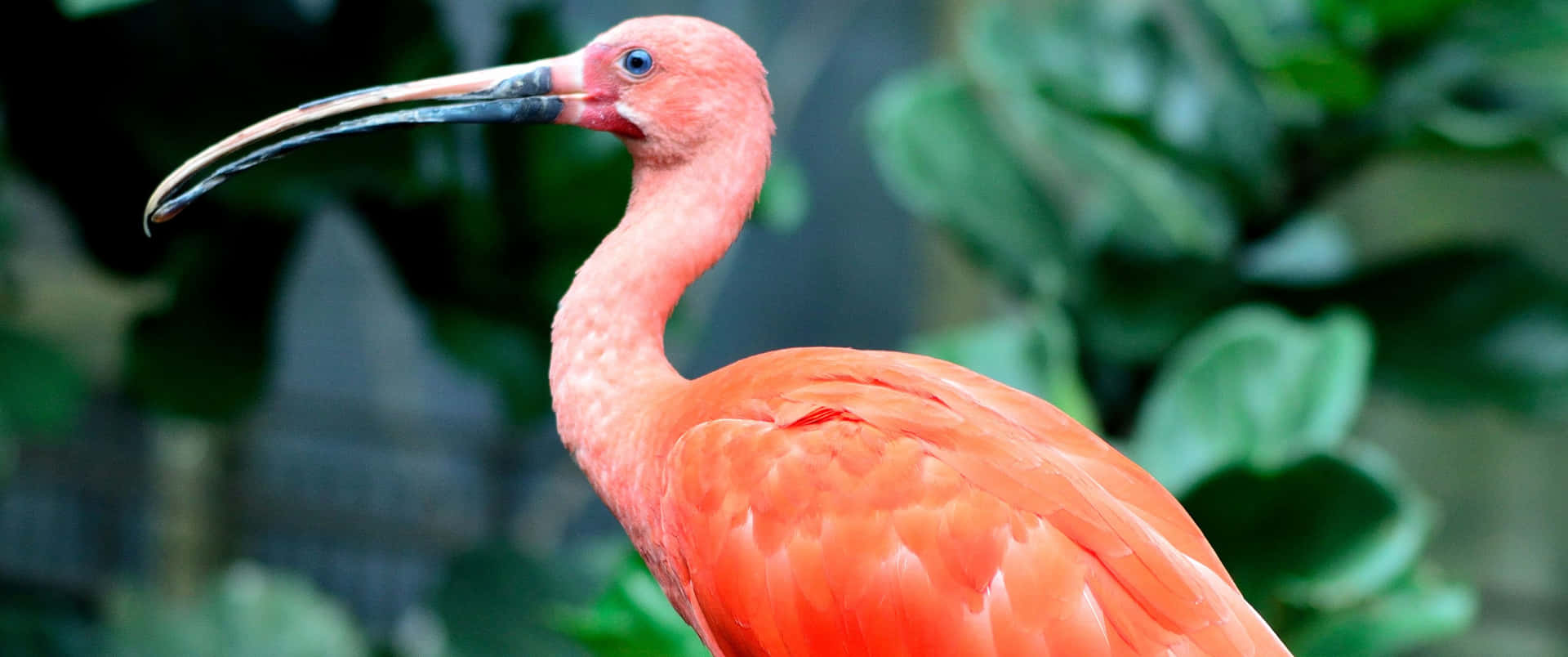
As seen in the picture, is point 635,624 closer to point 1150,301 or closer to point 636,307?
point 636,307

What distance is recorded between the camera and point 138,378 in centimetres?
267

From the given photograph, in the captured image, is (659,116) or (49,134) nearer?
(659,116)

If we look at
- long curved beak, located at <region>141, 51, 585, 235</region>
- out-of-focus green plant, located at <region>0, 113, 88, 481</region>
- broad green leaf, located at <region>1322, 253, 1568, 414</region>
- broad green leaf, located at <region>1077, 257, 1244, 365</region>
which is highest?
out-of-focus green plant, located at <region>0, 113, 88, 481</region>

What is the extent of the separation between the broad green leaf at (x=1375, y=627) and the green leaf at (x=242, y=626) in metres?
1.83

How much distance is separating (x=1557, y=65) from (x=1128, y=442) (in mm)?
1183

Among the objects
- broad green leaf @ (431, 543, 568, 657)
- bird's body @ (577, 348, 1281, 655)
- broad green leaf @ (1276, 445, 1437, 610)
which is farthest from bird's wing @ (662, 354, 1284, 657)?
broad green leaf @ (431, 543, 568, 657)

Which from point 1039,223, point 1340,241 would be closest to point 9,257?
point 1039,223

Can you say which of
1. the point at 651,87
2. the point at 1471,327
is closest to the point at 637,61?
the point at 651,87

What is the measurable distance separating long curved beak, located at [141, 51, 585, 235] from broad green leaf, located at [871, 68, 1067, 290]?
1.56m

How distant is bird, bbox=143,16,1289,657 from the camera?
115cm

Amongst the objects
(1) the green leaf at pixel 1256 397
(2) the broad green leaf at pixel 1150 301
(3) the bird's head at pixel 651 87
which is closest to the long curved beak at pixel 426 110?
(3) the bird's head at pixel 651 87

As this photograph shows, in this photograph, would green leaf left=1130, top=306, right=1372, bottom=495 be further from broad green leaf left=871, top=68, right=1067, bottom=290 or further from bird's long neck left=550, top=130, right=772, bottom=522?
bird's long neck left=550, top=130, right=772, bottom=522

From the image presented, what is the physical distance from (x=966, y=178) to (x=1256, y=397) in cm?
81

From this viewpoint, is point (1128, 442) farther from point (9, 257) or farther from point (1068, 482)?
point (9, 257)
